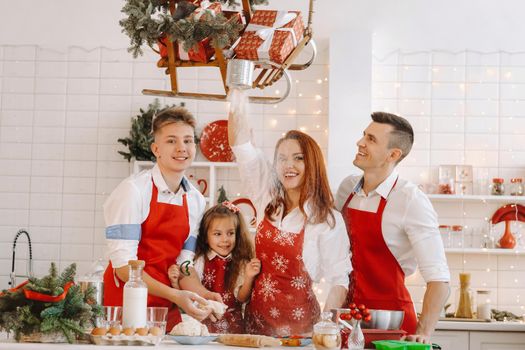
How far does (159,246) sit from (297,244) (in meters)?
0.62

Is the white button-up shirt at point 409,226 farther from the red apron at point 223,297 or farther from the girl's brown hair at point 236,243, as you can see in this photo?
the red apron at point 223,297

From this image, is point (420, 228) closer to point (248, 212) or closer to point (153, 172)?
point (153, 172)

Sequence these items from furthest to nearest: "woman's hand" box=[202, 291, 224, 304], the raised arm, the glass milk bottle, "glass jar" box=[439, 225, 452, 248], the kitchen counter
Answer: "glass jar" box=[439, 225, 452, 248] < the kitchen counter < "woman's hand" box=[202, 291, 224, 304] < the raised arm < the glass milk bottle

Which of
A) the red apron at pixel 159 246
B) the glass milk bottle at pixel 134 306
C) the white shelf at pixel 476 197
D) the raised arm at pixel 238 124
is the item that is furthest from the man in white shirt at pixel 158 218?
the white shelf at pixel 476 197

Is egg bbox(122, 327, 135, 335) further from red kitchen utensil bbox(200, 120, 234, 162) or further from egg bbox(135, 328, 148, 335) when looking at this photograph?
red kitchen utensil bbox(200, 120, 234, 162)

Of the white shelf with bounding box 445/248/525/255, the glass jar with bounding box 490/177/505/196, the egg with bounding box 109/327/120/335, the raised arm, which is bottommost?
the egg with bounding box 109/327/120/335

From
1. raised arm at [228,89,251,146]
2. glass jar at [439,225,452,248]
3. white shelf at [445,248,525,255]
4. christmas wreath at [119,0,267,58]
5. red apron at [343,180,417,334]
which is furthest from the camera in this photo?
glass jar at [439,225,452,248]

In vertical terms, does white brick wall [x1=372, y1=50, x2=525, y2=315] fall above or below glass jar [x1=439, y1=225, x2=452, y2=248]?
above

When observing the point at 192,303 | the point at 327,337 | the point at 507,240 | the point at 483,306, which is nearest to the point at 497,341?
the point at 483,306

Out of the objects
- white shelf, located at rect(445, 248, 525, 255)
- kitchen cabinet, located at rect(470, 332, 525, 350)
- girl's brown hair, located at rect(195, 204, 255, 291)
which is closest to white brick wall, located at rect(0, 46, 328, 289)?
white shelf, located at rect(445, 248, 525, 255)

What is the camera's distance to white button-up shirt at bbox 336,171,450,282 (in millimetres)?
3496

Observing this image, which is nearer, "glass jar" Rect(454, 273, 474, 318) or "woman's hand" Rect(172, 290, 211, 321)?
"woman's hand" Rect(172, 290, 211, 321)

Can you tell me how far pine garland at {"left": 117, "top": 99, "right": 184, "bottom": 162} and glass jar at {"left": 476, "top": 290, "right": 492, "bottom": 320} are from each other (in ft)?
8.26

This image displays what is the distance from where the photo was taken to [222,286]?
3.71 metres
